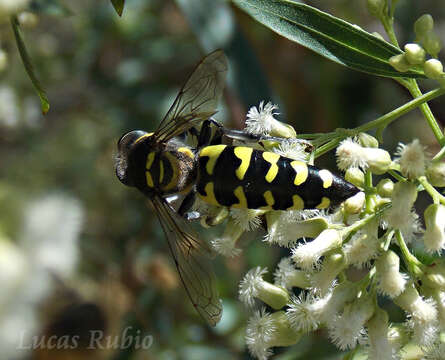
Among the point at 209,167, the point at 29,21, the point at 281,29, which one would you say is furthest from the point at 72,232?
the point at 281,29

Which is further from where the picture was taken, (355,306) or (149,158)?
(149,158)

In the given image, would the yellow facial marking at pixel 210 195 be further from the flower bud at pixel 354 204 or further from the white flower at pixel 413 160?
the white flower at pixel 413 160

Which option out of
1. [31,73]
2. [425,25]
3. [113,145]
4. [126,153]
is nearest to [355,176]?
[425,25]

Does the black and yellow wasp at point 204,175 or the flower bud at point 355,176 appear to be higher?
the flower bud at point 355,176

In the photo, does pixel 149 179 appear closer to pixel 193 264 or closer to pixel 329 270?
pixel 193 264

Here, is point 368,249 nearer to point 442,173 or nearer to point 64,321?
point 442,173

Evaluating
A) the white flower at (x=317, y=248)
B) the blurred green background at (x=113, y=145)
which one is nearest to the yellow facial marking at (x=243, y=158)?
the white flower at (x=317, y=248)

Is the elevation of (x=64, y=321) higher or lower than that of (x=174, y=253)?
lower
